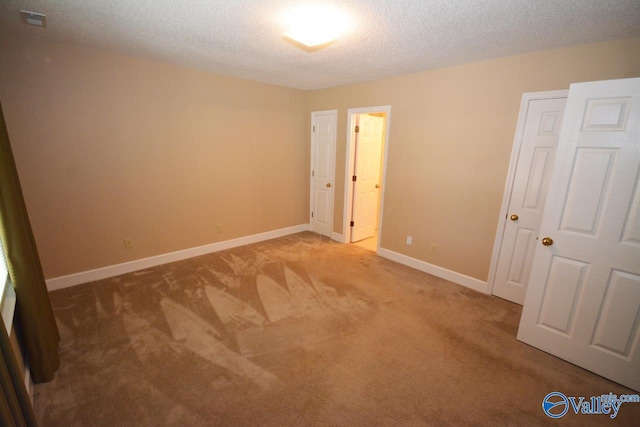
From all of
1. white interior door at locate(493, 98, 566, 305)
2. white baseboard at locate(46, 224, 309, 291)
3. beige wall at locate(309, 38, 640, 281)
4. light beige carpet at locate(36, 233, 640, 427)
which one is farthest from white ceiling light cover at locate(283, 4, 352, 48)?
white baseboard at locate(46, 224, 309, 291)

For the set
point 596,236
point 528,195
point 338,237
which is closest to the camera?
point 596,236

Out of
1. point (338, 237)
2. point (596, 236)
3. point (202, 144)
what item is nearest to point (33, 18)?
point (202, 144)

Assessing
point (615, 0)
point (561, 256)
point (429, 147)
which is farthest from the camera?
point (429, 147)

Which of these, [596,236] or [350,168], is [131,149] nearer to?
[350,168]

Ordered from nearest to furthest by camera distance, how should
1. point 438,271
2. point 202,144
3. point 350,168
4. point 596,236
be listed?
point 596,236, point 438,271, point 202,144, point 350,168

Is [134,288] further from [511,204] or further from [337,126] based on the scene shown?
[511,204]

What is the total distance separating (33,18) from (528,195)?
181 inches

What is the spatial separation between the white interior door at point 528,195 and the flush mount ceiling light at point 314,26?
2019 mm

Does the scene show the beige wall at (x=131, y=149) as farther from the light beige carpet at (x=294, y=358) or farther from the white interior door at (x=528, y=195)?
the white interior door at (x=528, y=195)

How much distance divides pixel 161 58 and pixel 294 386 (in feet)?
11.9

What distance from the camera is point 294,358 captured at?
7.01ft

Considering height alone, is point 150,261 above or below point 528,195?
below

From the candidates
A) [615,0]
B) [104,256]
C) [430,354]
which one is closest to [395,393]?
[430,354]

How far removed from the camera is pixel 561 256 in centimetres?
211
